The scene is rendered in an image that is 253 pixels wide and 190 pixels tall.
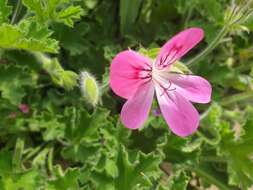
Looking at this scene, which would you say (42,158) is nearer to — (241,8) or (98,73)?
(98,73)

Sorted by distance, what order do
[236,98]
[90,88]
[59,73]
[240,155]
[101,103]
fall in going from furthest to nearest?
[236,98]
[240,155]
[101,103]
[59,73]
[90,88]

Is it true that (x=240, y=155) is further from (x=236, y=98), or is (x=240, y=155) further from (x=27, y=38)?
(x=27, y=38)

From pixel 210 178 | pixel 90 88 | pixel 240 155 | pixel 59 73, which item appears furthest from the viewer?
pixel 210 178

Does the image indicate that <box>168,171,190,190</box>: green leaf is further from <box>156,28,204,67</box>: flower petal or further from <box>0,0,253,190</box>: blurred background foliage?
<box>156,28,204,67</box>: flower petal

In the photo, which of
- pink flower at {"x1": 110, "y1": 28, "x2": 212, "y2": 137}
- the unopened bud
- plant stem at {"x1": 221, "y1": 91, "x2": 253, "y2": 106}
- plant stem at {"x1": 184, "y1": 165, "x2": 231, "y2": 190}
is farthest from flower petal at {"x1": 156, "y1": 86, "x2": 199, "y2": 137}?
plant stem at {"x1": 221, "y1": 91, "x2": 253, "y2": 106}

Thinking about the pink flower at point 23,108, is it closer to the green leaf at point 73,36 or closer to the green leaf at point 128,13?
the green leaf at point 73,36

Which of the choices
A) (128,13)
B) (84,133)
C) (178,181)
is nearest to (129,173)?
(178,181)
